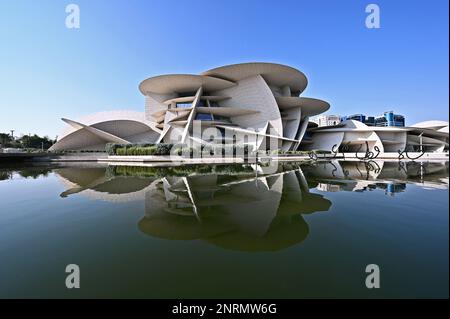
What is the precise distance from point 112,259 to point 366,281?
298cm

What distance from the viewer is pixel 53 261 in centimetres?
277

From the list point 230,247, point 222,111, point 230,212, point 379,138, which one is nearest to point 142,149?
point 222,111

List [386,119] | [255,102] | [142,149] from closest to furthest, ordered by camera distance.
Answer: [142,149]
[255,102]
[386,119]

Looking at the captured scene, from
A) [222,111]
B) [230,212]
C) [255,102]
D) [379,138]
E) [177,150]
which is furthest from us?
[379,138]

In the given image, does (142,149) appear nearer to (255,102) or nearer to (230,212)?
(230,212)

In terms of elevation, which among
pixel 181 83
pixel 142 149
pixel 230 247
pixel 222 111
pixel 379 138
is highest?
pixel 181 83

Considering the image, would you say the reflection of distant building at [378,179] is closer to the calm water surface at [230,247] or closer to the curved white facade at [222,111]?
the calm water surface at [230,247]

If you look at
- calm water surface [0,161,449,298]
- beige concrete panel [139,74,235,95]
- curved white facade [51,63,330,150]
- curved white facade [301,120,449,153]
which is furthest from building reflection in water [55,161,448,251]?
curved white facade [301,120,449,153]

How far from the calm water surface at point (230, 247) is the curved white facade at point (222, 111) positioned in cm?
2406

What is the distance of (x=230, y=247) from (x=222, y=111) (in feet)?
97.5

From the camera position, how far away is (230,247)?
298 cm

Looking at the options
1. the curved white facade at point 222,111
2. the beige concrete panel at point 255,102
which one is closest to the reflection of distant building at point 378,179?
the curved white facade at point 222,111

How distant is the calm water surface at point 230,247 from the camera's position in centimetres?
214

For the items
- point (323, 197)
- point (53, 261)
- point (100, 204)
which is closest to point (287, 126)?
point (323, 197)
